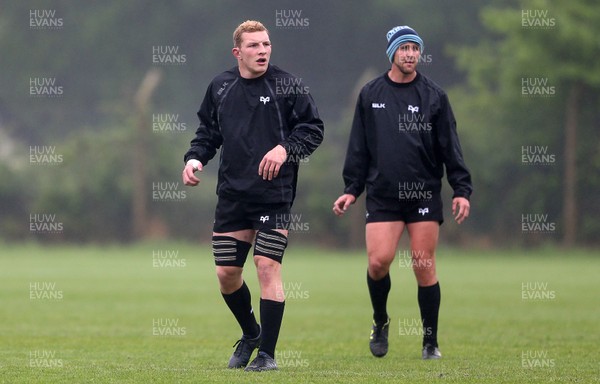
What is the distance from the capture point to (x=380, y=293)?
10.1 m

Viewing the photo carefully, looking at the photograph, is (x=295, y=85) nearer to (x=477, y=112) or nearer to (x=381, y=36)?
(x=477, y=112)

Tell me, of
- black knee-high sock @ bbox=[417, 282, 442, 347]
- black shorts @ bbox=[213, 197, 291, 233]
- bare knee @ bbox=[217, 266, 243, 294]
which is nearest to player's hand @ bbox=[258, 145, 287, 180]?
black shorts @ bbox=[213, 197, 291, 233]

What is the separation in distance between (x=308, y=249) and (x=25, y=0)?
29731 mm

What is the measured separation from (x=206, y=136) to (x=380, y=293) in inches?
76.5

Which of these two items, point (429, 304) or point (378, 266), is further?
point (429, 304)

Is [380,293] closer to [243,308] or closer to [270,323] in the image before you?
[243,308]

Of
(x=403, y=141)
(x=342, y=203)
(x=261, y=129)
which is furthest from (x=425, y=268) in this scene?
(x=261, y=129)

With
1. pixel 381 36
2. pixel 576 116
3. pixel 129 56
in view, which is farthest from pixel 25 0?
pixel 576 116

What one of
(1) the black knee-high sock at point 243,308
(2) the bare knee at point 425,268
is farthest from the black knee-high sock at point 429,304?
(1) the black knee-high sock at point 243,308

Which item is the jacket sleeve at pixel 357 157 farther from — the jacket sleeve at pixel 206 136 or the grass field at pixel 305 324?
the grass field at pixel 305 324

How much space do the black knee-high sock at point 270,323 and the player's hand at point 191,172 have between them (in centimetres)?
90

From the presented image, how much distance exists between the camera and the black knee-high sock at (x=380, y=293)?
10.0 meters

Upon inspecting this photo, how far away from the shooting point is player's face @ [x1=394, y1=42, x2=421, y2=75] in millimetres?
9648

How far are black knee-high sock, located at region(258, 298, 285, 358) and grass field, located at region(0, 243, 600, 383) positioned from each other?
0.67 ft
